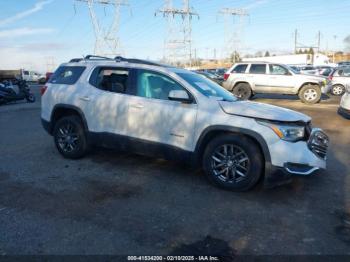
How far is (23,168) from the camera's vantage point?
5645 mm

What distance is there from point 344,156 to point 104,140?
450 cm

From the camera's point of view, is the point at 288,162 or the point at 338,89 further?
the point at 338,89

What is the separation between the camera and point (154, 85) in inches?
207

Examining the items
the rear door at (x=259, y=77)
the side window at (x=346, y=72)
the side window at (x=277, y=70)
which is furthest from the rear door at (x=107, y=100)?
the side window at (x=346, y=72)

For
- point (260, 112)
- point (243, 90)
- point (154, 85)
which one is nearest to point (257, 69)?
point (243, 90)

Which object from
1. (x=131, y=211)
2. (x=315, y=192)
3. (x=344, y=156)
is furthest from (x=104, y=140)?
(x=344, y=156)

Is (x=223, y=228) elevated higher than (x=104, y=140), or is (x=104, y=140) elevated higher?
(x=104, y=140)

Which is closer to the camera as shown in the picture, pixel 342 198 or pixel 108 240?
pixel 108 240

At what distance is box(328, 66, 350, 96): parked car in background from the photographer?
17750 millimetres

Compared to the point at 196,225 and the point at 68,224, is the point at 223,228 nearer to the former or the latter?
the point at 196,225

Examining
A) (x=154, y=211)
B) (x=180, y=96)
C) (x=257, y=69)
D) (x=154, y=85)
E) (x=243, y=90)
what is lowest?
(x=154, y=211)

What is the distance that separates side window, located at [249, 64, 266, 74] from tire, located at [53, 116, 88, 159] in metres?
11.7

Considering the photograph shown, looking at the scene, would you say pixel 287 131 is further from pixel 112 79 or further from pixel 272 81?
pixel 272 81

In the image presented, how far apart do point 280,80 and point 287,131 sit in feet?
39.4
